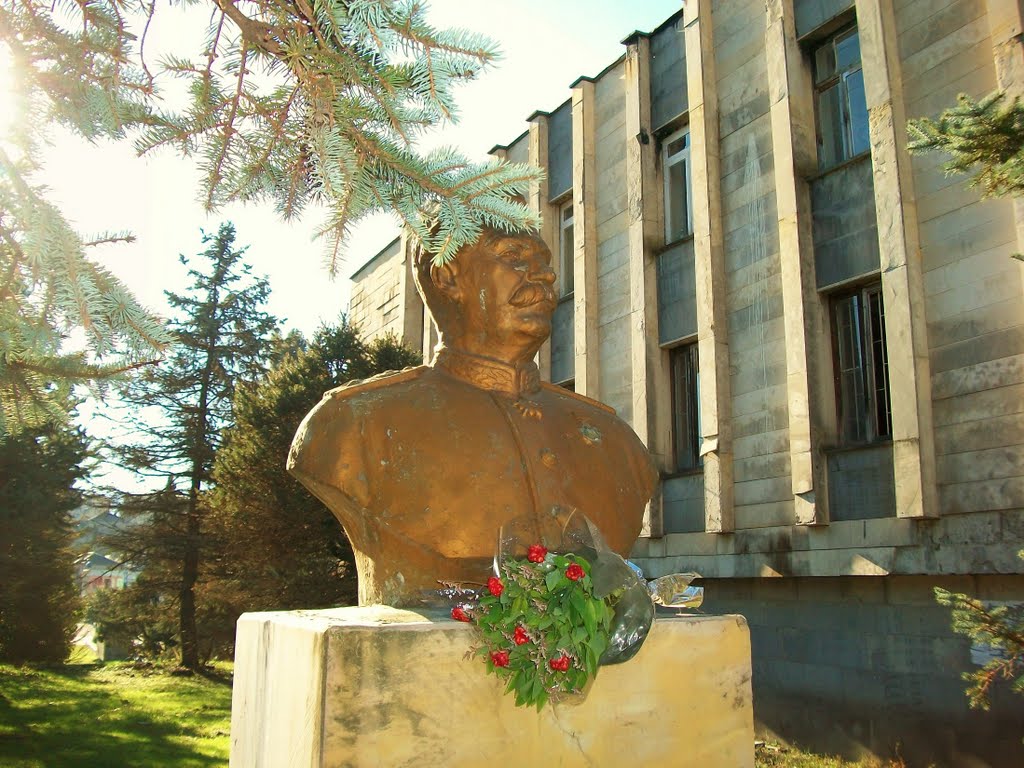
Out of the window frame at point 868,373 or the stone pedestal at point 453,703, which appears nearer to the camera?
the stone pedestal at point 453,703

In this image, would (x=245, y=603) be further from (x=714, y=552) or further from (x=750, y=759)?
(x=750, y=759)

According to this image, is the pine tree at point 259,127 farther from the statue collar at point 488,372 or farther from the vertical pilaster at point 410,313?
the vertical pilaster at point 410,313

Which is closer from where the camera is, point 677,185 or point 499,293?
point 499,293

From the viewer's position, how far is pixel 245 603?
1827 cm

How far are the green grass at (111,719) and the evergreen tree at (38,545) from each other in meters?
1.26

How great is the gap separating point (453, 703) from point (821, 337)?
9.01 m

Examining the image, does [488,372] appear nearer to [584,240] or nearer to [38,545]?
[584,240]

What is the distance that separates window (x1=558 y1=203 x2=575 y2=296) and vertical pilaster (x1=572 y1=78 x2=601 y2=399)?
35.3 inches

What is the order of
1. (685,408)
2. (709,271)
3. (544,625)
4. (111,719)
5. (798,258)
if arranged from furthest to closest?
1. (111,719)
2. (685,408)
3. (709,271)
4. (798,258)
5. (544,625)

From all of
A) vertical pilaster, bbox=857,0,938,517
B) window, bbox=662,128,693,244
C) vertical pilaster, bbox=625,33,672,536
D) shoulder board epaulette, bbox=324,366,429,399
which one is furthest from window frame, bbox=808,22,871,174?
shoulder board epaulette, bbox=324,366,429,399

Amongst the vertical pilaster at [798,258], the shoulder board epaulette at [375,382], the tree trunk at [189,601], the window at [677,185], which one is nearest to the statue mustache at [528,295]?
the shoulder board epaulette at [375,382]

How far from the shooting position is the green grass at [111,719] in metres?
10.4

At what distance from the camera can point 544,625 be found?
7.88 ft

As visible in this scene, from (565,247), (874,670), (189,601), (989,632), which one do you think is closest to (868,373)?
(874,670)
